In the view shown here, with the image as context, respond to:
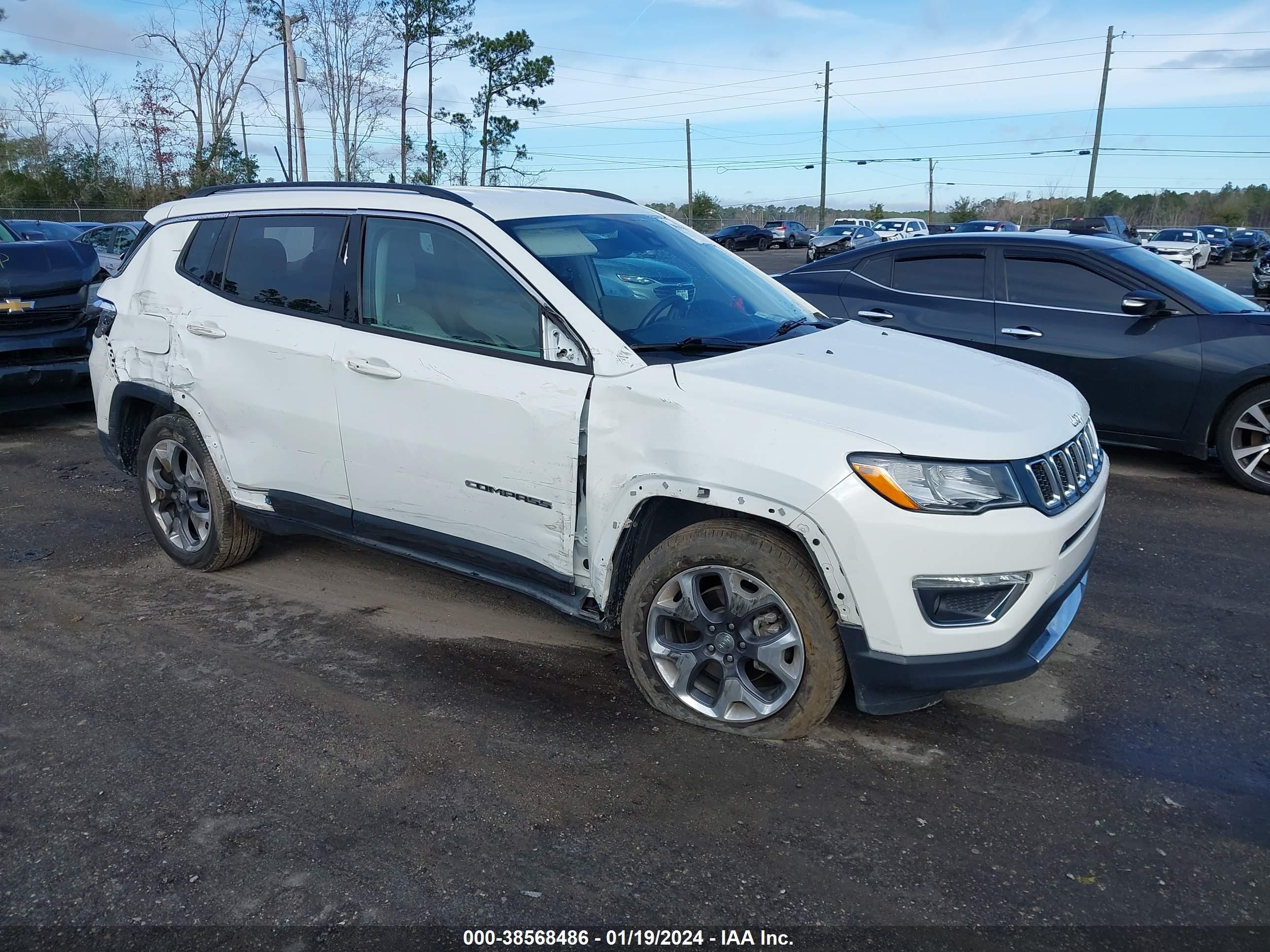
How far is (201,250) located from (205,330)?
48cm

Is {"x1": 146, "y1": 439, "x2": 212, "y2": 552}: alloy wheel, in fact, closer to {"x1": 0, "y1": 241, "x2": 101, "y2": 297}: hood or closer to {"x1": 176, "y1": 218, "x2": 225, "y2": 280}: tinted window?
{"x1": 176, "y1": 218, "x2": 225, "y2": 280}: tinted window

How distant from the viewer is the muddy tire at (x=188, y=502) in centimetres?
491

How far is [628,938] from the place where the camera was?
255 centimetres

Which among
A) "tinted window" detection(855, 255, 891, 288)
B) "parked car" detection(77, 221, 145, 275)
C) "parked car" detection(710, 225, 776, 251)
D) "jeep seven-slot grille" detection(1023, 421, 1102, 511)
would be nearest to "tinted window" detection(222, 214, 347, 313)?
"jeep seven-slot grille" detection(1023, 421, 1102, 511)

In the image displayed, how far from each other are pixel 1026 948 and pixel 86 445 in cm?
802

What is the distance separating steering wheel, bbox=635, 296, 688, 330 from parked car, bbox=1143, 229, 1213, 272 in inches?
1226

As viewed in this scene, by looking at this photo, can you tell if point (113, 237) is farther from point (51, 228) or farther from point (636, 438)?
point (636, 438)

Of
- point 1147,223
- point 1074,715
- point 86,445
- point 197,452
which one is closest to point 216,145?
point 86,445

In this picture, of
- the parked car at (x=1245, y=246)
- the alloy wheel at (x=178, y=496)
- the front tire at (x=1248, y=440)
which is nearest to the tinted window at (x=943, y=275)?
the front tire at (x=1248, y=440)

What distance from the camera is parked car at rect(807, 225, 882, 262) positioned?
1652 inches

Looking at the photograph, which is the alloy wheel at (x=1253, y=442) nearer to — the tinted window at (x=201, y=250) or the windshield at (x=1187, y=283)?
the windshield at (x=1187, y=283)

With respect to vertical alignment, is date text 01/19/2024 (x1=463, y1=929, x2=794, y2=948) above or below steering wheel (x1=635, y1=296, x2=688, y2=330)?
below

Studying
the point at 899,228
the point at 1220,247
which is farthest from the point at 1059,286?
the point at 899,228

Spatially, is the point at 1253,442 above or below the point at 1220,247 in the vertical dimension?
below
